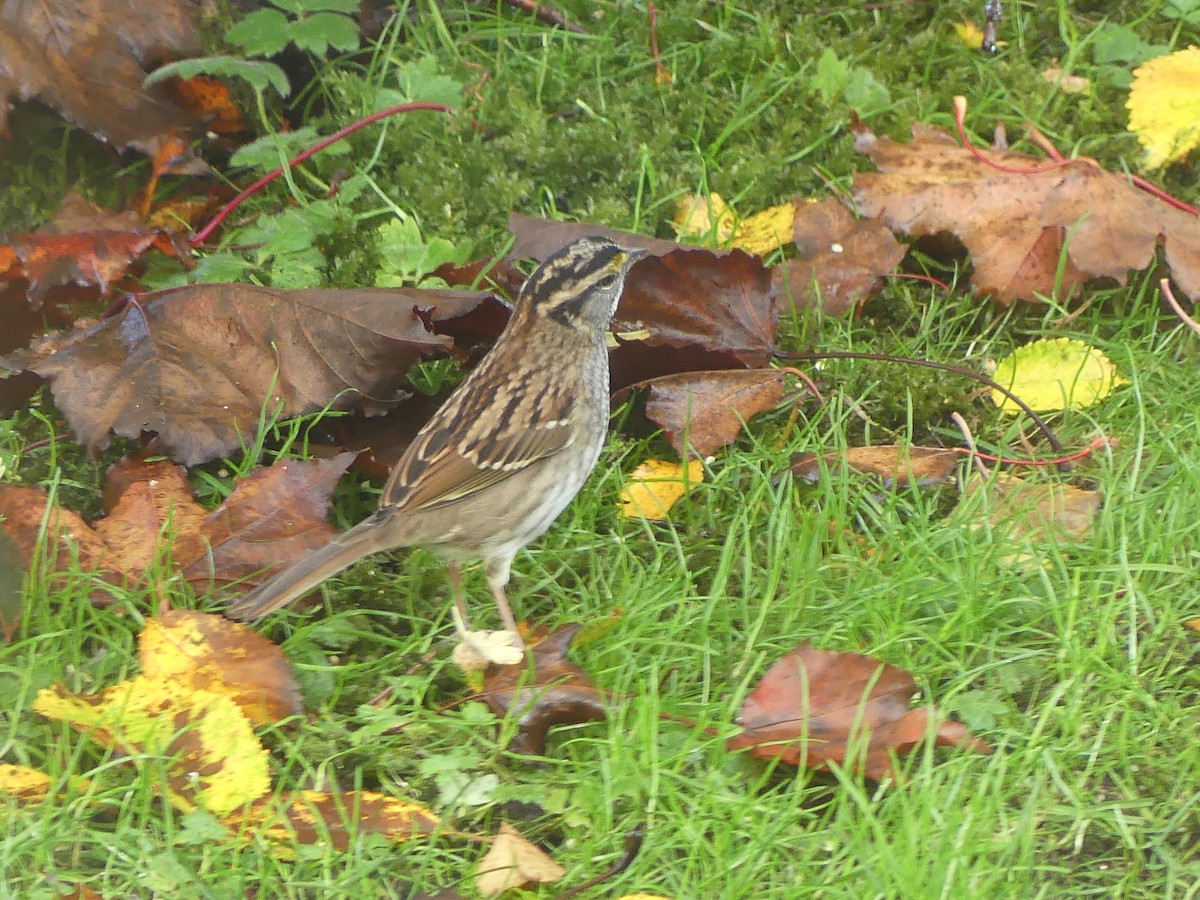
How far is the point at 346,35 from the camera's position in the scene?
17.3 ft

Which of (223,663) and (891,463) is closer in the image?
(223,663)

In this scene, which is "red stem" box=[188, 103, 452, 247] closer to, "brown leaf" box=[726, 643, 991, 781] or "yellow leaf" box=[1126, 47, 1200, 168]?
"yellow leaf" box=[1126, 47, 1200, 168]

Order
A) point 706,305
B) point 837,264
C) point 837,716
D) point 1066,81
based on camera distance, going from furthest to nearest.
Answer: point 1066,81 → point 837,264 → point 706,305 → point 837,716

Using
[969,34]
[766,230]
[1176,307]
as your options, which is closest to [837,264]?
[766,230]

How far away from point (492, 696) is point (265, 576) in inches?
29.7

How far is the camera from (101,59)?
16.9 feet

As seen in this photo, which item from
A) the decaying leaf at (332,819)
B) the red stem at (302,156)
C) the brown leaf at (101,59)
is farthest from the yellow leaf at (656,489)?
the brown leaf at (101,59)

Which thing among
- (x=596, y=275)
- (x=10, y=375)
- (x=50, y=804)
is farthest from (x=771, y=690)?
(x=10, y=375)

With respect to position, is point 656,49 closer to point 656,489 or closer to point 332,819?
point 656,489

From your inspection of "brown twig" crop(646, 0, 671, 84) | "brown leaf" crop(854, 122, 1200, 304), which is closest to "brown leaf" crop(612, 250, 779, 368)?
"brown leaf" crop(854, 122, 1200, 304)

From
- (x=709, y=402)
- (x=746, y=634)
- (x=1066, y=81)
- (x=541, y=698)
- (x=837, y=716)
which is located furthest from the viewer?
(x=1066, y=81)

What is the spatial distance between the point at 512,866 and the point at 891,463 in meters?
1.86

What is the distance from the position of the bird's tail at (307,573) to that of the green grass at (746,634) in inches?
7.3

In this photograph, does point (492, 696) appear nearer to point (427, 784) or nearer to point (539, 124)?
point (427, 784)
